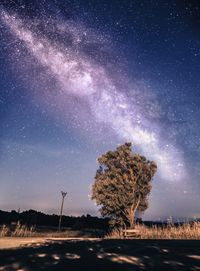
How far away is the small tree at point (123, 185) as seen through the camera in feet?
83.8

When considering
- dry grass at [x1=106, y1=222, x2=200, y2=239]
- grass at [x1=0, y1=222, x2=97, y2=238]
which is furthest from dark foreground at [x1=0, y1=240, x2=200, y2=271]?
grass at [x1=0, y1=222, x2=97, y2=238]

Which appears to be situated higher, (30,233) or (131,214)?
(131,214)

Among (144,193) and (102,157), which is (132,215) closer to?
(144,193)

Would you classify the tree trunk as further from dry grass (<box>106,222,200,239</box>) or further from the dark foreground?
the dark foreground

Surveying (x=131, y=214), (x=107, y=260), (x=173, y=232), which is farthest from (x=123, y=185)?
(x=107, y=260)

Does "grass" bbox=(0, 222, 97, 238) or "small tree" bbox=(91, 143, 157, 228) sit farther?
"small tree" bbox=(91, 143, 157, 228)

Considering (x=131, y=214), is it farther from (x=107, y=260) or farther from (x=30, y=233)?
(x=107, y=260)

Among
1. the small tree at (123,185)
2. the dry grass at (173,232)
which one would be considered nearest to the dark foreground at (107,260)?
the dry grass at (173,232)

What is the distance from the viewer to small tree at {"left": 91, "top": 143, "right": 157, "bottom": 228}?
2555cm

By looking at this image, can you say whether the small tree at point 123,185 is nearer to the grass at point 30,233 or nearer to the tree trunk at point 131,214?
the tree trunk at point 131,214

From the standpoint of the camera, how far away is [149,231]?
18812 millimetres

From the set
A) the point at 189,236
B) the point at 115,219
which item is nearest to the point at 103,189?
the point at 115,219

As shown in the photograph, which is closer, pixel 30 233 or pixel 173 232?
pixel 173 232

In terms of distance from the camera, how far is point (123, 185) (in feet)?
85.3
